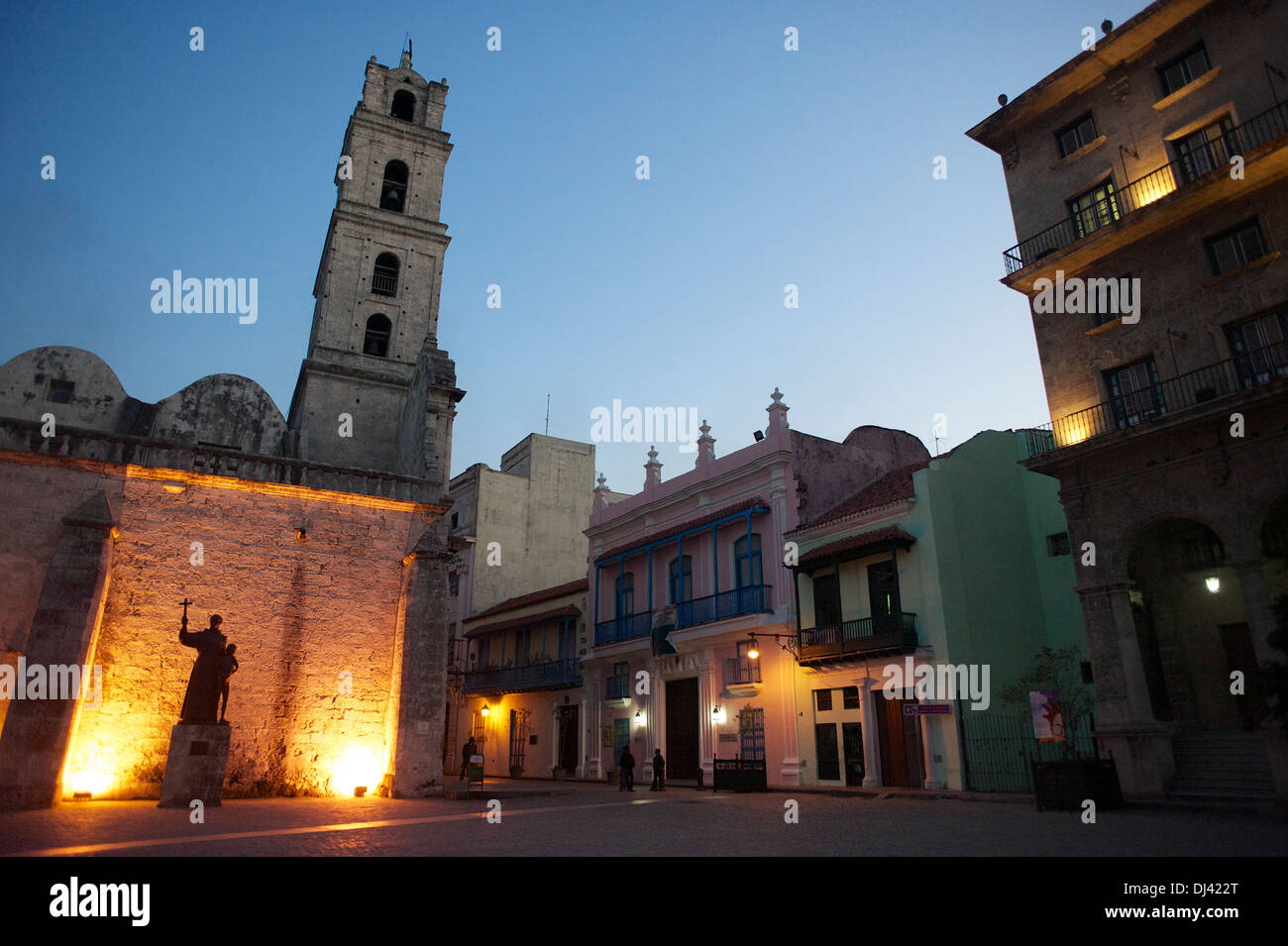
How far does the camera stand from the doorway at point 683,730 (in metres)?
25.1

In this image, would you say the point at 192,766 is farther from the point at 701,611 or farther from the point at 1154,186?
the point at 1154,186

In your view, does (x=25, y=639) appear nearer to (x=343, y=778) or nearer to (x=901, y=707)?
(x=343, y=778)

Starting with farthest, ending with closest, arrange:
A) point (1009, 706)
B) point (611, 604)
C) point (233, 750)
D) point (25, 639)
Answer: point (611, 604) < point (1009, 706) < point (233, 750) < point (25, 639)

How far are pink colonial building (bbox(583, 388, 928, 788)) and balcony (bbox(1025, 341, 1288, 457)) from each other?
7.95m

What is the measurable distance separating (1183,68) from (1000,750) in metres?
16.3

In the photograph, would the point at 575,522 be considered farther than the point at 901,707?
Yes

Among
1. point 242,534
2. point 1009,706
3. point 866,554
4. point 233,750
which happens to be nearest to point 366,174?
point 242,534

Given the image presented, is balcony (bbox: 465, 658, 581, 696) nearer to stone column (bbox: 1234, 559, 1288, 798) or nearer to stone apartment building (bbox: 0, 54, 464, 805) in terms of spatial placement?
stone apartment building (bbox: 0, 54, 464, 805)

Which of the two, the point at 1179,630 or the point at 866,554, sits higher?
the point at 866,554

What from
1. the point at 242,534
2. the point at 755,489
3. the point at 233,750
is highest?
the point at 755,489

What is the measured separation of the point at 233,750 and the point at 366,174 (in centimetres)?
1728

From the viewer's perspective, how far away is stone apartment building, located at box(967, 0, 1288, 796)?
14875 millimetres
